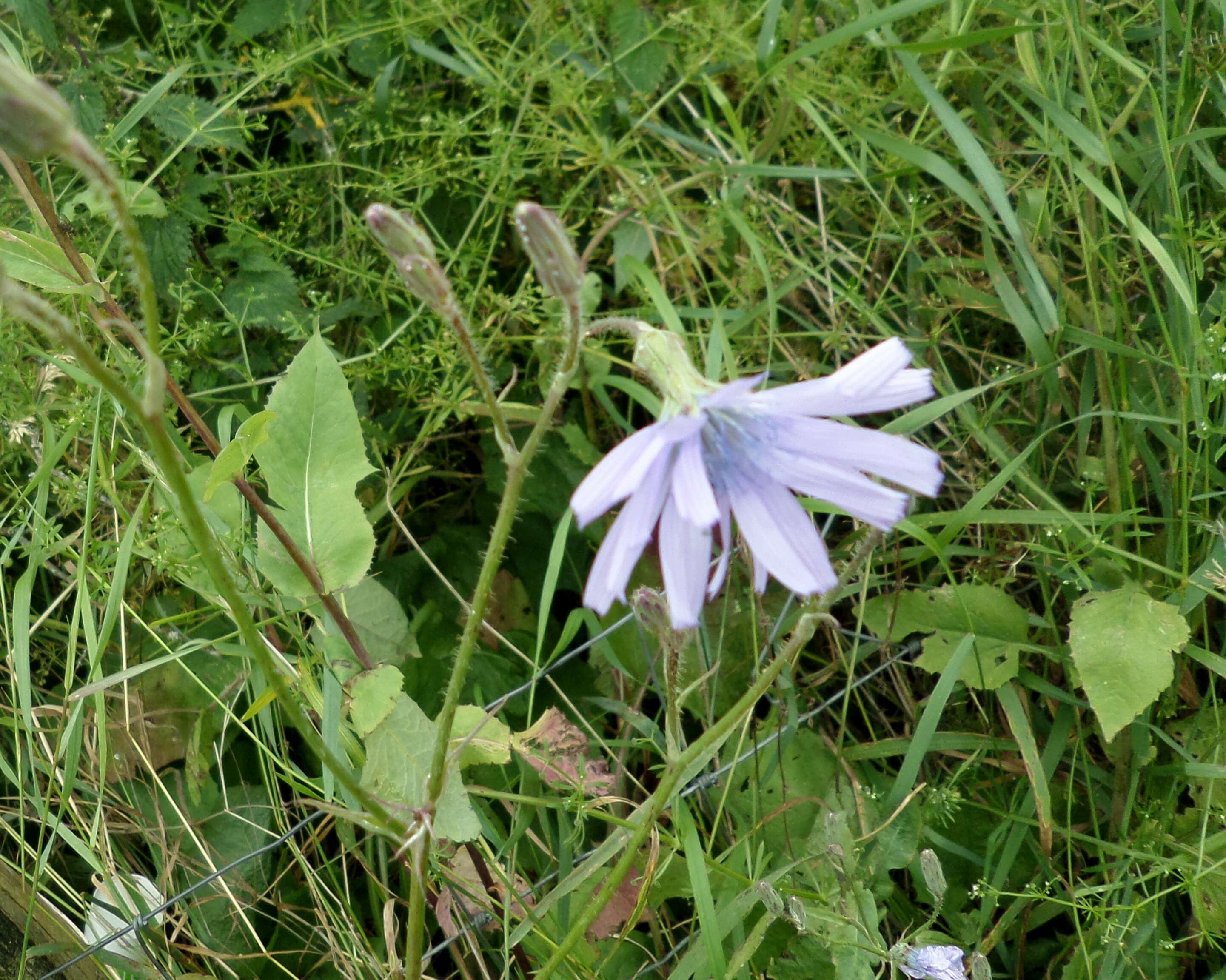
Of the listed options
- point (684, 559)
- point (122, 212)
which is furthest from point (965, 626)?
point (122, 212)

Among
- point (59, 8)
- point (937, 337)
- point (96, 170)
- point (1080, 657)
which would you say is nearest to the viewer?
point (96, 170)

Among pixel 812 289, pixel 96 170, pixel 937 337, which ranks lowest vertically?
pixel 937 337

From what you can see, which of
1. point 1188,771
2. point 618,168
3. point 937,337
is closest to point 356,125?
point 618,168

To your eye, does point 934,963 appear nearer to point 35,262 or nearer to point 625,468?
point 625,468

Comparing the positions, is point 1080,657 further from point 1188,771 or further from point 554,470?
point 554,470

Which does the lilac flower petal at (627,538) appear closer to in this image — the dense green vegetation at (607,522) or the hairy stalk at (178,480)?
the hairy stalk at (178,480)

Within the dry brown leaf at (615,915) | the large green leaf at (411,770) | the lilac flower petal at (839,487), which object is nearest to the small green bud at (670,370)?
the lilac flower petal at (839,487)
